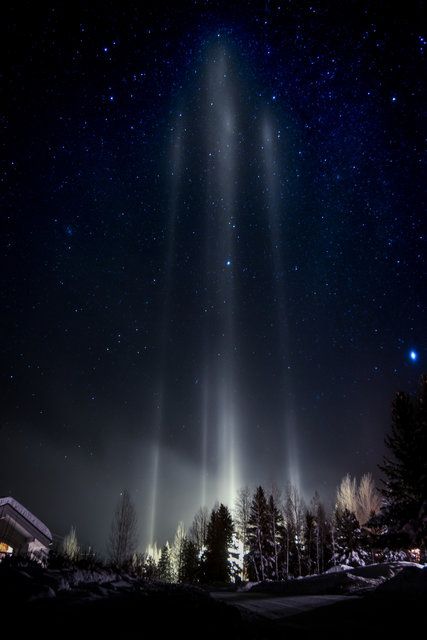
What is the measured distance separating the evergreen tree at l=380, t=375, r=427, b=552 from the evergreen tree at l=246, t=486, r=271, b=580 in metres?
28.6

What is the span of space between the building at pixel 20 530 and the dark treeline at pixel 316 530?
3554 mm

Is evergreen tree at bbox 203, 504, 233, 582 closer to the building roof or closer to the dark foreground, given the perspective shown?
the building roof

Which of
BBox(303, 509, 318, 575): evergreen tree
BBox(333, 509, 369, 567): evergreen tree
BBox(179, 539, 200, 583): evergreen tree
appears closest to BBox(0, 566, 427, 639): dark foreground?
BBox(333, 509, 369, 567): evergreen tree

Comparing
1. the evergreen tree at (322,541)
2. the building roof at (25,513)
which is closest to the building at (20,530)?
the building roof at (25,513)

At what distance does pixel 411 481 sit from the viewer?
72.6 ft

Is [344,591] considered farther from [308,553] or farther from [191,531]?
[191,531]

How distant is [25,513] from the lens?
1259 inches

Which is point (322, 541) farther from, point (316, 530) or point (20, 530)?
point (20, 530)

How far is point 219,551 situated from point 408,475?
1354 inches

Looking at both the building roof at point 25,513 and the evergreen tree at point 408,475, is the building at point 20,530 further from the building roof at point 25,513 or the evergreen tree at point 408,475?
the evergreen tree at point 408,475

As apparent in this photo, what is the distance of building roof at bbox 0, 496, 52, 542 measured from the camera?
3077 centimetres

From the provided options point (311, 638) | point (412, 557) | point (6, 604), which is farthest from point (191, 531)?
point (6, 604)

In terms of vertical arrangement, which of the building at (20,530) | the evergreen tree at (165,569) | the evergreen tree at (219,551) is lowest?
the evergreen tree at (165,569)

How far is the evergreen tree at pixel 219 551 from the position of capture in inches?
1781
